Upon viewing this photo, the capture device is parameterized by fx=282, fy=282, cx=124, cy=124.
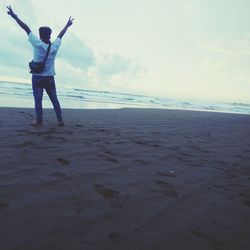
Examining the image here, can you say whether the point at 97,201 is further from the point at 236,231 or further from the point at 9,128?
the point at 9,128

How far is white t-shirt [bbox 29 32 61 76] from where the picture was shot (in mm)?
6367

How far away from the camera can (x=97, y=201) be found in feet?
8.81

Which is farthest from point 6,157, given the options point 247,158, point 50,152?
point 247,158

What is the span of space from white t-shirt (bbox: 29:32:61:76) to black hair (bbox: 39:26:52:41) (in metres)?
0.18

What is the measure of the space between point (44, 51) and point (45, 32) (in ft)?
1.40

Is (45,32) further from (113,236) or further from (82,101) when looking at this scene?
(82,101)

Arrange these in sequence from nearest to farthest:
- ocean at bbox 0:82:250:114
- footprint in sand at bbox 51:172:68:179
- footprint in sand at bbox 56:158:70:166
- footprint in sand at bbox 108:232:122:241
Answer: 1. footprint in sand at bbox 108:232:122:241
2. footprint in sand at bbox 51:172:68:179
3. footprint in sand at bbox 56:158:70:166
4. ocean at bbox 0:82:250:114

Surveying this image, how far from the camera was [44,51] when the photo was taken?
21.5ft

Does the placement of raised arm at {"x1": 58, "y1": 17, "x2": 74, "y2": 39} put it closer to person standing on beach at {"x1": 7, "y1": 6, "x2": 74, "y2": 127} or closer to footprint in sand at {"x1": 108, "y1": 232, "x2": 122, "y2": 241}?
person standing on beach at {"x1": 7, "y1": 6, "x2": 74, "y2": 127}

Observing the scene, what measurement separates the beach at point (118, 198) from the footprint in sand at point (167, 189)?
11 millimetres

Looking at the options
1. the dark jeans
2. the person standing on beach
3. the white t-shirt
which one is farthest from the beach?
the white t-shirt

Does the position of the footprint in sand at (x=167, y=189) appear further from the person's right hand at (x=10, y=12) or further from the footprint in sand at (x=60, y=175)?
the person's right hand at (x=10, y=12)

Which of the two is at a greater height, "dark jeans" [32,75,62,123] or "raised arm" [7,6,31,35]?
"raised arm" [7,6,31,35]

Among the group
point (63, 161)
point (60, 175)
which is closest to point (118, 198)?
point (60, 175)
